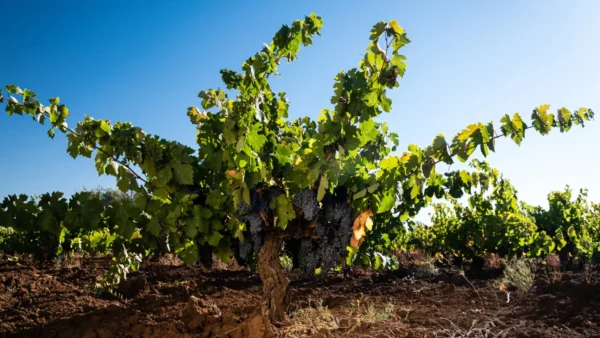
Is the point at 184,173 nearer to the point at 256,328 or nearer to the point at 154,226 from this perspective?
the point at 154,226

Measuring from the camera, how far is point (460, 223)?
350 inches

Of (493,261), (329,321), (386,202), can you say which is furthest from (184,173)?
(493,261)

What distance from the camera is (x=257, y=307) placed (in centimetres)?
440

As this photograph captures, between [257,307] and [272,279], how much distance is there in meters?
0.65

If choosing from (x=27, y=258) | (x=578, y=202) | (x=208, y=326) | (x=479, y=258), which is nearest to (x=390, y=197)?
(x=208, y=326)

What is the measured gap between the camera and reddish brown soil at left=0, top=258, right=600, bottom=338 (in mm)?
3625

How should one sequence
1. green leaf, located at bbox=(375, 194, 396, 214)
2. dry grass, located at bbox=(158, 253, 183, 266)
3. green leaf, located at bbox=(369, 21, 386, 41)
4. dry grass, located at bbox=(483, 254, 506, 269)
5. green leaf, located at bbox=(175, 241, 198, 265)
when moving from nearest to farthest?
1. green leaf, located at bbox=(369, 21, 386, 41)
2. green leaf, located at bbox=(375, 194, 396, 214)
3. green leaf, located at bbox=(175, 241, 198, 265)
4. dry grass, located at bbox=(158, 253, 183, 266)
5. dry grass, located at bbox=(483, 254, 506, 269)

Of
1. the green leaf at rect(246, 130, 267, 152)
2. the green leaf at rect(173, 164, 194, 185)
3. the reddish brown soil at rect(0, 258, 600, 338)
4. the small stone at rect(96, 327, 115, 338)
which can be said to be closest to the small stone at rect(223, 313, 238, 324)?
the reddish brown soil at rect(0, 258, 600, 338)

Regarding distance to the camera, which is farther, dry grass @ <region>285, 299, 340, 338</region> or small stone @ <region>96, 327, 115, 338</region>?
small stone @ <region>96, 327, 115, 338</region>

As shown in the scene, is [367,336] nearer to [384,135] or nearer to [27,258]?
[384,135]

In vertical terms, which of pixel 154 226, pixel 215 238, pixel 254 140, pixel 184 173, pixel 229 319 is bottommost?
pixel 229 319

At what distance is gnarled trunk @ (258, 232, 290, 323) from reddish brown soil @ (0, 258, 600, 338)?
0.57 ft

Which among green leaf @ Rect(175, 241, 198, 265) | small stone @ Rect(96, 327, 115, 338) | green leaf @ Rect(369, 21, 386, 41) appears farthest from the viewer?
green leaf @ Rect(175, 241, 198, 265)

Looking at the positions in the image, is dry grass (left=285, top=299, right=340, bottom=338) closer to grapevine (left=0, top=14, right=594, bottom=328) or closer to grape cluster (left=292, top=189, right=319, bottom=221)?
grapevine (left=0, top=14, right=594, bottom=328)
